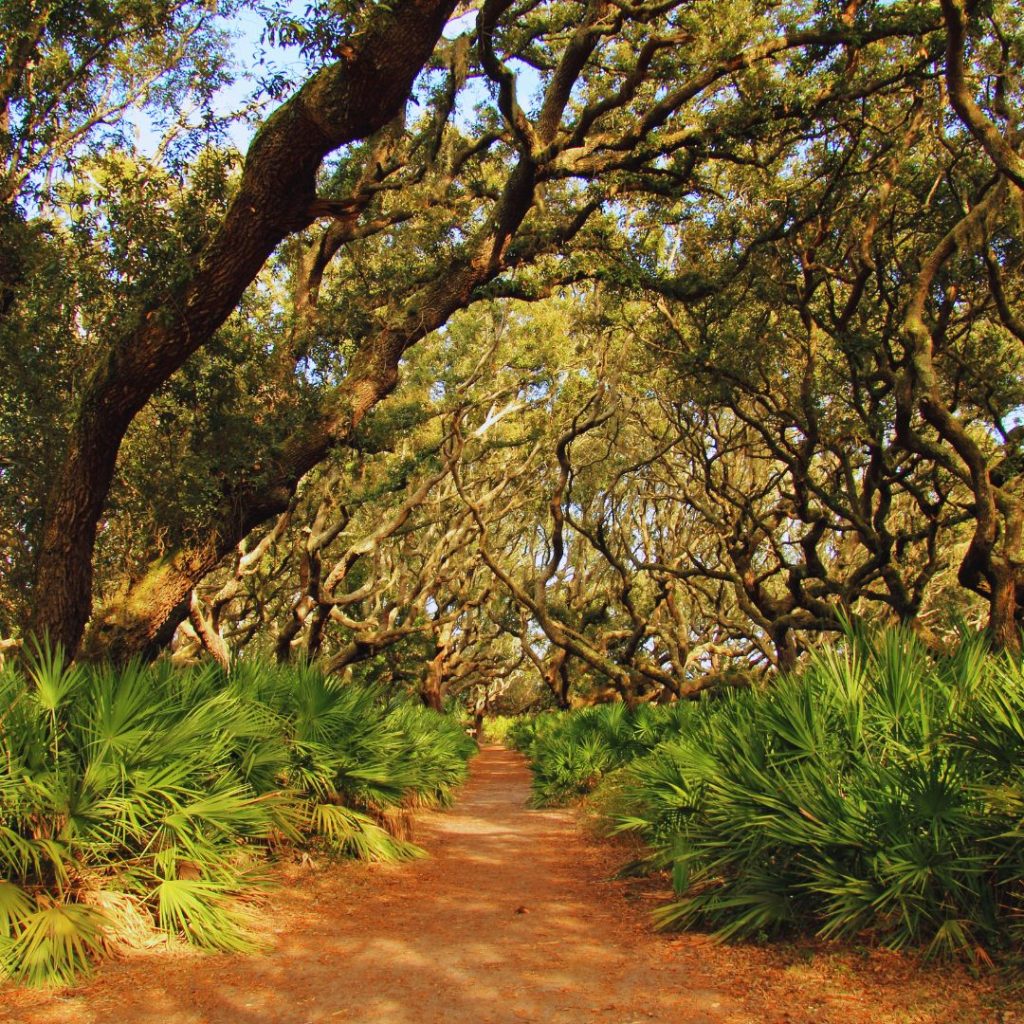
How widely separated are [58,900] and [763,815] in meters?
3.97

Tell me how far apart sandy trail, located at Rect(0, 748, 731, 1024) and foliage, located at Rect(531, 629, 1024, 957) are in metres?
0.70

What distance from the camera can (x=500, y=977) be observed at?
483 centimetres

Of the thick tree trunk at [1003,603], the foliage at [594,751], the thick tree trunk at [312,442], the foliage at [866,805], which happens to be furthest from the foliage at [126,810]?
the thick tree trunk at [1003,603]

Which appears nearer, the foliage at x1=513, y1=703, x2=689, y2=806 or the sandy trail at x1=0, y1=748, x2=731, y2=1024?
the sandy trail at x1=0, y1=748, x2=731, y2=1024

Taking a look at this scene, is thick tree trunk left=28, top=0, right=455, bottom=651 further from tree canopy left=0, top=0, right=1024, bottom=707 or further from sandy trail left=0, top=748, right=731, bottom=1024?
sandy trail left=0, top=748, right=731, bottom=1024

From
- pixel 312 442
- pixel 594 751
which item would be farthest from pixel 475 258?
pixel 594 751

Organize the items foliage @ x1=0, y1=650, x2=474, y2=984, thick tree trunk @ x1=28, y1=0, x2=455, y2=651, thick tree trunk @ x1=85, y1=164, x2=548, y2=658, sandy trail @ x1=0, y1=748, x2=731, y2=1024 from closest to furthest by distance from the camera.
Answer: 1. sandy trail @ x1=0, y1=748, x2=731, y2=1024
2. foliage @ x1=0, y1=650, x2=474, y2=984
3. thick tree trunk @ x1=28, y1=0, x2=455, y2=651
4. thick tree trunk @ x1=85, y1=164, x2=548, y2=658

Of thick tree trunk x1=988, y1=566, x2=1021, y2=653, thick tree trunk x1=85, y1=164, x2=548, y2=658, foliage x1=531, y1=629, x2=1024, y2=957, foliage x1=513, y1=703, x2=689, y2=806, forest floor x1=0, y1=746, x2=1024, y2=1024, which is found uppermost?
thick tree trunk x1=85, y1=164, x2=548, y2=658

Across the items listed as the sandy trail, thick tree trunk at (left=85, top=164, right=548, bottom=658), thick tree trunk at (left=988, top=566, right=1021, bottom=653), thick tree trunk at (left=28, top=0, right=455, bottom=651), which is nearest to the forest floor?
the sandy trail

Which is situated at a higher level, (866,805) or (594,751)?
(866,805)

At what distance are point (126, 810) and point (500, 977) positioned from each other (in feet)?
7.72

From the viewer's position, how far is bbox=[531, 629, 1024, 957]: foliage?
160 inches

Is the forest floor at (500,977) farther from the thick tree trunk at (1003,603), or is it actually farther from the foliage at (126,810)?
the thick tree trunk at (1003,603)

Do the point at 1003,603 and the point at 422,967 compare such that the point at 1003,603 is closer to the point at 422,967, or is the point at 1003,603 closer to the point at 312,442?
the point at 422,967
